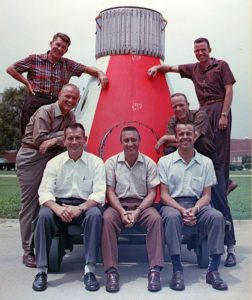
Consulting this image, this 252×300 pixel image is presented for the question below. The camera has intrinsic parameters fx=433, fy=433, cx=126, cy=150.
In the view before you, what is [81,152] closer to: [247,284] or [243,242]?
[247,284]

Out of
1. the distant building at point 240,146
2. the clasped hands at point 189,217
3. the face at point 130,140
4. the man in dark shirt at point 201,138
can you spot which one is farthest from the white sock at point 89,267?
the distant building at point 240,146

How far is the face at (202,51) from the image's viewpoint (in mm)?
4211

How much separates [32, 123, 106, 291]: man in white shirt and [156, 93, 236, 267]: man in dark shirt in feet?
2.61

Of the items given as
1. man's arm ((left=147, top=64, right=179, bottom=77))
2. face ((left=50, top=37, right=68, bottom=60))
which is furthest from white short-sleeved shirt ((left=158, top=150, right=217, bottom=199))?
face ((left=50, top=37, right=68, bottom=60))

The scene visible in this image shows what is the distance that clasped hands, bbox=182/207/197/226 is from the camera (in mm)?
3279

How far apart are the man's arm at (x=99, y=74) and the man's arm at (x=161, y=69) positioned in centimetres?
44

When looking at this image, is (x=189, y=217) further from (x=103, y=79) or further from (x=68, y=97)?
(x=103, y=79)

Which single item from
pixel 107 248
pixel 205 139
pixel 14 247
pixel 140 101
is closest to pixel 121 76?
pixel 140 101

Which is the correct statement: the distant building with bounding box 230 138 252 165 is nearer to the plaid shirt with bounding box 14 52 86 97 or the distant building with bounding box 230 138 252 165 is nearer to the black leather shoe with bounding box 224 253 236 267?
the black leather shoe with bounding box 224 253 236 267

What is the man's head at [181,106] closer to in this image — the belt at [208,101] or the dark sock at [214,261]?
the belt at [208,101]

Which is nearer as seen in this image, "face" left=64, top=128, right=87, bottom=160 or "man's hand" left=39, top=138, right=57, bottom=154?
"face" left=64, top=128, right=87, bottom=160

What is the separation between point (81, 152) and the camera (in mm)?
3426

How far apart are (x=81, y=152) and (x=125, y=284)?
1059 mm

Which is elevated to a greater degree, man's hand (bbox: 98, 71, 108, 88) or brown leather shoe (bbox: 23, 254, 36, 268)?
man's hand (bbox: 98, 71, 108, 88)
